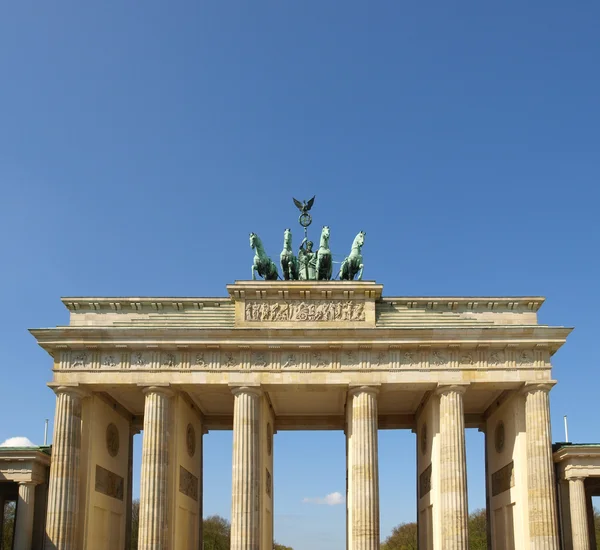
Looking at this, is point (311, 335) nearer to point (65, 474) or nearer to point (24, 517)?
point (65, 474)

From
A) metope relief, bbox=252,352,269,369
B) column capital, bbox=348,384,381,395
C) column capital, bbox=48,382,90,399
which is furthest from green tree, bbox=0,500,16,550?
column capital, bbox=348,384,381,395

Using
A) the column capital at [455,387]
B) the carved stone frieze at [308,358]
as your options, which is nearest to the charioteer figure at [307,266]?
the carved stone frieze at [308,358]

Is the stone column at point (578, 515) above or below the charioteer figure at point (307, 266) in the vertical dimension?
below

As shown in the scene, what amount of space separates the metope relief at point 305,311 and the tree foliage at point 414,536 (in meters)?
52.7

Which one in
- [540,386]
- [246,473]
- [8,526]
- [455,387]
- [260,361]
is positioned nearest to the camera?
[246,473]

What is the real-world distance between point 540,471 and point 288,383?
1370 cm

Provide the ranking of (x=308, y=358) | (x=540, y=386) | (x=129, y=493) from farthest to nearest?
(x=129, y=493), (x=308, y=358), (x=540, y=386)

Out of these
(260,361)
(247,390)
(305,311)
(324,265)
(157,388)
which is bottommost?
(247,390)

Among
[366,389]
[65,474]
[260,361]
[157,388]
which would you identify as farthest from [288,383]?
[65,474]

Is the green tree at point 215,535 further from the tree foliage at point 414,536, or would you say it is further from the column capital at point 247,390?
the column capital at point 247,390

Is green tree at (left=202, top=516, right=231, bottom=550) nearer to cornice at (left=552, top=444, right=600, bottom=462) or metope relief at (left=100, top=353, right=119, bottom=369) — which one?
metope relief at (left=100, top=353, right=119, bottom=369)

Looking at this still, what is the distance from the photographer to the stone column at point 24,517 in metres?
38.0

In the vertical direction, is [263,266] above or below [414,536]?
above

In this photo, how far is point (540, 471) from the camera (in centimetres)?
3853
